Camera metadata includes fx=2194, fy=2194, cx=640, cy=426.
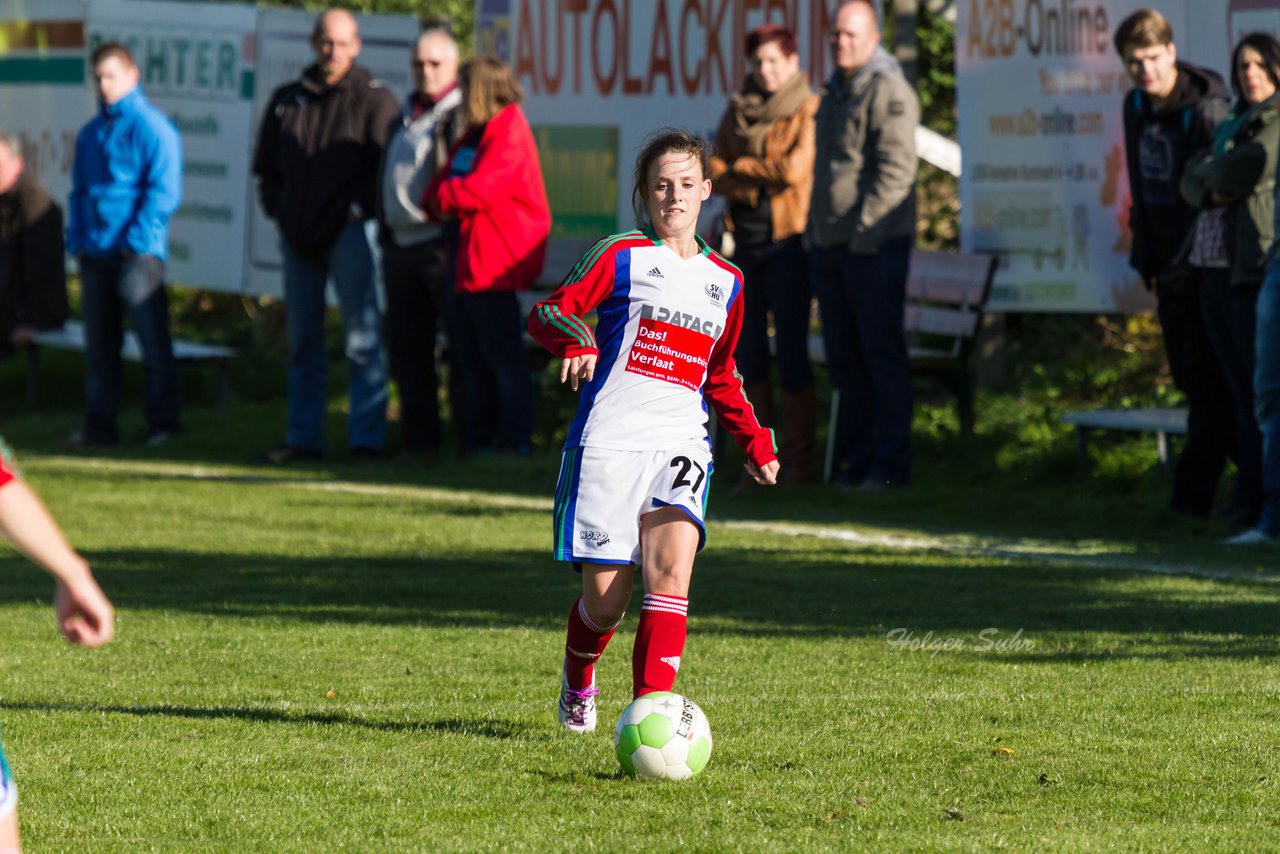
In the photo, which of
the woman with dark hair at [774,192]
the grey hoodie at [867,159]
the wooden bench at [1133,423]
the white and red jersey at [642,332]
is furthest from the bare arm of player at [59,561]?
the woman with dark hair at [774,192]

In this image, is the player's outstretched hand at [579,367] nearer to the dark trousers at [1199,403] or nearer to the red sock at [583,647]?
the red sock at [583,647]

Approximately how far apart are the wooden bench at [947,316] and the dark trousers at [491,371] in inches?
73.4

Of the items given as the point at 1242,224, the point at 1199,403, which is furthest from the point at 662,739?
the point at 1199,403

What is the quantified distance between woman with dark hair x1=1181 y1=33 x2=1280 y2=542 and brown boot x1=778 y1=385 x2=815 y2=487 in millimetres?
2888

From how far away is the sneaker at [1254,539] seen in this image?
1026cm

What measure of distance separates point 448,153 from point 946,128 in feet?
19.6

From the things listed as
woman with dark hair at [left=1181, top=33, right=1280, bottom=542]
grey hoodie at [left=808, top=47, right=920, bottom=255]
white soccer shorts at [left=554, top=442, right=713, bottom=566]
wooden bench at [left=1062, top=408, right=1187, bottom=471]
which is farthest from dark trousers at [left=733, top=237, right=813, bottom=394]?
white soccer shorts at [left=554, top=442, right=713, bottom=566]

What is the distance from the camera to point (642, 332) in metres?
5.98

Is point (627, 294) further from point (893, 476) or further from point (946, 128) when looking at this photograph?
point (946, 128)

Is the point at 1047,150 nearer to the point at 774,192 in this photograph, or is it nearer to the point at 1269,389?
the point at 774,192

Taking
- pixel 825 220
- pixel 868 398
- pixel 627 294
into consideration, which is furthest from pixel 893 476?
pixel 627 294

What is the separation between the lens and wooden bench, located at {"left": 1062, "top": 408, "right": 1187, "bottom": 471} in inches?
474

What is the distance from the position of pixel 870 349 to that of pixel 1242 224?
2.66 meters

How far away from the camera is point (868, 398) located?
12.8m
